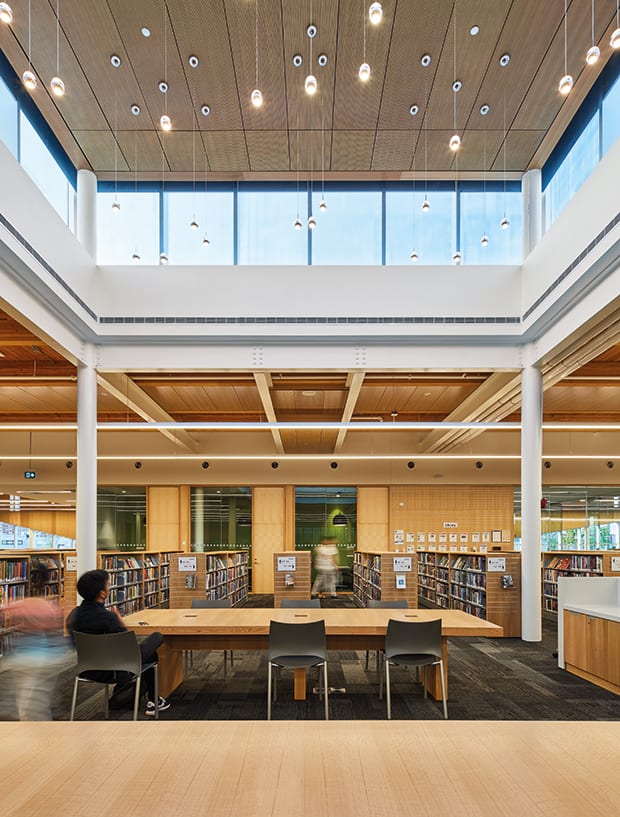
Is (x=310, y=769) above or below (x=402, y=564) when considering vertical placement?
above

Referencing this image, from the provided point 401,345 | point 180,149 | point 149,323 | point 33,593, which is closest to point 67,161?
point 180,149

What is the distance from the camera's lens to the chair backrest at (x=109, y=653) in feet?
16.3

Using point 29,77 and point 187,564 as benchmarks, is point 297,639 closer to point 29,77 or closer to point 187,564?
point 29,77

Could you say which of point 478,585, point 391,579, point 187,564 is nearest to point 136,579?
point 187,564

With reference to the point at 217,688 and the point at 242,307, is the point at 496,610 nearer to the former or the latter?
the point at 217,688

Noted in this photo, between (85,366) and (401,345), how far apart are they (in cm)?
424

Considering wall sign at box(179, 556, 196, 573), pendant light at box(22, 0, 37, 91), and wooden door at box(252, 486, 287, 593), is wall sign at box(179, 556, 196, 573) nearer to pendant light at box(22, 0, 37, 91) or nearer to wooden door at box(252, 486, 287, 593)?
wooden door at box(252, 486, 287, 593)

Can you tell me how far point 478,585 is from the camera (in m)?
10.7

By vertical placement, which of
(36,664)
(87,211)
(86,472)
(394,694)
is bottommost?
(394,694)

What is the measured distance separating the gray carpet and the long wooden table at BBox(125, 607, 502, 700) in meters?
0.28

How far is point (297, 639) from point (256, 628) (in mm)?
463

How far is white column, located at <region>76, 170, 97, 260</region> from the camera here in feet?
28.7

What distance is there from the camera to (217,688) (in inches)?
258

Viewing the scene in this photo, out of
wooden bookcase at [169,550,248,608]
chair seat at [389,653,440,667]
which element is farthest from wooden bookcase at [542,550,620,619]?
chair seat at [389,653,440,667]
